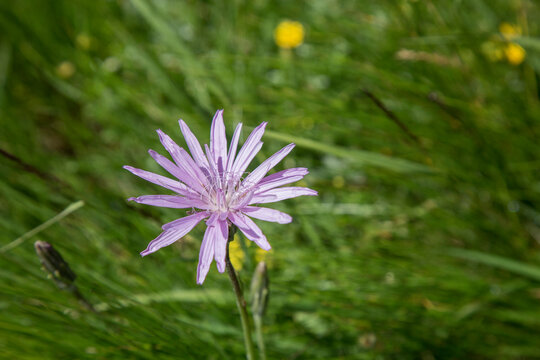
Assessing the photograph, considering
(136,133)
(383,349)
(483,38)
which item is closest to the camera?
(383,349)

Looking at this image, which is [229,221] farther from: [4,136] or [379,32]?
[4,136]

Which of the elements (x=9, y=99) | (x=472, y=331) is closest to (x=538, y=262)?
(x=472, y=331)

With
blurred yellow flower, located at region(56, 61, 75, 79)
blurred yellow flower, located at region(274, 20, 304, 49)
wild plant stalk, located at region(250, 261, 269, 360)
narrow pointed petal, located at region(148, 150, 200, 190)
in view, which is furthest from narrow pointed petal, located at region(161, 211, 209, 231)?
blurred yellow flower, located at region(56, 61, 75, 79)

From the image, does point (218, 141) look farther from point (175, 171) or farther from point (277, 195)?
point (277, 195)

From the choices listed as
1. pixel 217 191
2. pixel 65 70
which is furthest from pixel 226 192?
pixel 65 70

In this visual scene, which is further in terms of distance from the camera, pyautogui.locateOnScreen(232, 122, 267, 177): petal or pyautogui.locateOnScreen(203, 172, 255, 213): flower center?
pyautogui.locateOnScreen(232, 122, 267, 177): petal

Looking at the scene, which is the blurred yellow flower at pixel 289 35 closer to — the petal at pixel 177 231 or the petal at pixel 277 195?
the petal at pixel 277 195

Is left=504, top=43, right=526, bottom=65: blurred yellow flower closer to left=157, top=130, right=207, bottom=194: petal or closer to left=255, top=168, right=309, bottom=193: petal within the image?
left=255, top=168, right=309, bottom=193: petal
